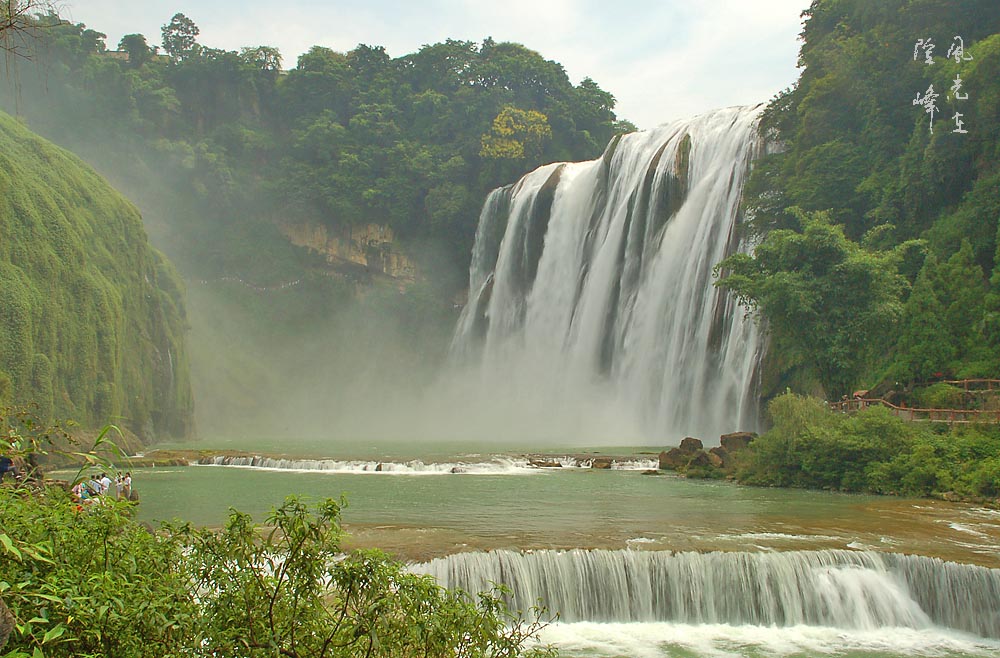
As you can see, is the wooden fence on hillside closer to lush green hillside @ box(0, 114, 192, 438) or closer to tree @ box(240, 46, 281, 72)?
lush green hillside @ box(0, 114, 192, 438)

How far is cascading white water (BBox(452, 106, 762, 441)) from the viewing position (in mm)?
33031

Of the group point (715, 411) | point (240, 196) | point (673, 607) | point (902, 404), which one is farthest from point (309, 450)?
point (240, 196)

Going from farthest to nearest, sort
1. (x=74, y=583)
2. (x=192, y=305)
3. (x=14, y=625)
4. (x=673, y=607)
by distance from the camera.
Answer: (x=192, y=305), (x=673, y=607), (x=74, y=583), (x=14, y=625)

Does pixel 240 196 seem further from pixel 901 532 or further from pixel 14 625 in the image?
pixel 14 625

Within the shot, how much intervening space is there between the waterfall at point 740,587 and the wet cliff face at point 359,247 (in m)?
50.1

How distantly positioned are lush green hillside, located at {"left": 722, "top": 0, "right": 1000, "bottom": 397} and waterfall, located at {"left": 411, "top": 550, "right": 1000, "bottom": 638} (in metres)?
11.9

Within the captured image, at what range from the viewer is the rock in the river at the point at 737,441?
76.8 feet

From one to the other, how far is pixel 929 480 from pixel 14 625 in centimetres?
1884

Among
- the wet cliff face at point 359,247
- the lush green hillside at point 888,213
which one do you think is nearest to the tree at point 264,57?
the wet cliff face at point 359,247

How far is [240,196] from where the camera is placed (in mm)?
61438

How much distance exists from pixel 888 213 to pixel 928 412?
865 cm

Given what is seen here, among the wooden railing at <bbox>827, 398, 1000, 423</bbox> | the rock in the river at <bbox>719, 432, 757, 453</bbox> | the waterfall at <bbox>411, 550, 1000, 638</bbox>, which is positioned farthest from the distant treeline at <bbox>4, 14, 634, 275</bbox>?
the waterfall at <bbox>411, 550, 1000, 638</bbox>

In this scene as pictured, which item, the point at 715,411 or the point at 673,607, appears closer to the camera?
the point at 673,607

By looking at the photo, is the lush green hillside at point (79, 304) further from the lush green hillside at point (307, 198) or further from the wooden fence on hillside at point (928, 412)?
the wooden fence on hillside at point (928, 412)
